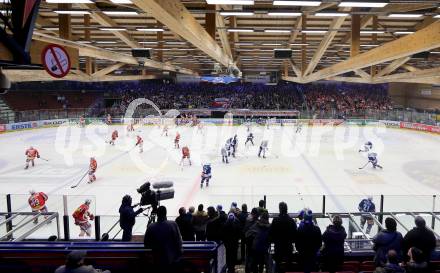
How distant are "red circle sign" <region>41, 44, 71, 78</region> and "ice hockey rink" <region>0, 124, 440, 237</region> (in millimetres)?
2876

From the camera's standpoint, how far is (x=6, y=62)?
13.2 feet

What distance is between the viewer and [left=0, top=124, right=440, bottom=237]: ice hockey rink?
10.3m

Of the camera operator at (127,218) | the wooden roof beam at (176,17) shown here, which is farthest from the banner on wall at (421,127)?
the camera operator at (127,218)

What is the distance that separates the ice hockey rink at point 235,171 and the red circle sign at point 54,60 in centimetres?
288

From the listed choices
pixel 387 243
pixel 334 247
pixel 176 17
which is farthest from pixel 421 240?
pixel 176 17

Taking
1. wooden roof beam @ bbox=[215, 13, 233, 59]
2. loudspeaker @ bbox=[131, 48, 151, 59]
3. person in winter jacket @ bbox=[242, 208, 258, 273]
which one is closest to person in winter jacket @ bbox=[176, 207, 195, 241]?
person in winter jacket @ bbox=[242, 208, 258, 273]

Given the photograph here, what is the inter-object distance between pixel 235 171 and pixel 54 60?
8902 millimetres

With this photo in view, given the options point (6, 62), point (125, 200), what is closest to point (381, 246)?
point (125, 200)

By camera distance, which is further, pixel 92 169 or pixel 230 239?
pixel 92 169

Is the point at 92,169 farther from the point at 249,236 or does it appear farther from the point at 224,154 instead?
the point at 249,236

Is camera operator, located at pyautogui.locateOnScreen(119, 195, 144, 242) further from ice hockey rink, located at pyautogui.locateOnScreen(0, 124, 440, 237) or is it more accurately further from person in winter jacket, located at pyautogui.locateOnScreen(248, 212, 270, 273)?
ice hockey rink, located at pyautogui.locateOnScreen(0, 124, 440, 237)

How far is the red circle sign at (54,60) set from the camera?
22.4 feet

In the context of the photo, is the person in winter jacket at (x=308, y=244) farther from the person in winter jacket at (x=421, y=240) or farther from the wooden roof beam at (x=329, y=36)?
the wooden roof beam at (x=329, y=36)

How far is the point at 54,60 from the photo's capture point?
7.23 m
